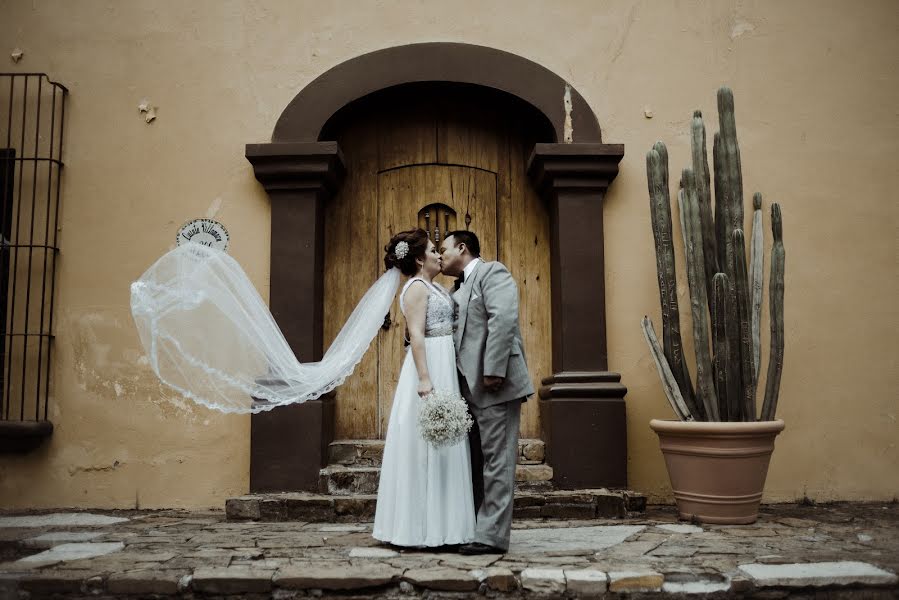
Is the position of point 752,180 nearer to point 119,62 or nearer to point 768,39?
point 768,39

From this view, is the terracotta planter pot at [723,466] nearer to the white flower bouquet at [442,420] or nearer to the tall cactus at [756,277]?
the tall cactus at [756,277]

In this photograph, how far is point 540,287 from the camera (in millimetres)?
5941

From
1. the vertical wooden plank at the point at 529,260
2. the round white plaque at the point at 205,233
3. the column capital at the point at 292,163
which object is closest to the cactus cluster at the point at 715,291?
the vertical wooden plank at the point at 529,260

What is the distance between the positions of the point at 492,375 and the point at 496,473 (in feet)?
1.63

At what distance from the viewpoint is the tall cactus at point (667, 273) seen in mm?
4922

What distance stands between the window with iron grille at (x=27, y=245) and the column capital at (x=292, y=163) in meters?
1.52

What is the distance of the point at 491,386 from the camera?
12.9ft

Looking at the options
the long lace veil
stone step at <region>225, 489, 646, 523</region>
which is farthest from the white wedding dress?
stone step at <region>225, 489, 646, 523</region>

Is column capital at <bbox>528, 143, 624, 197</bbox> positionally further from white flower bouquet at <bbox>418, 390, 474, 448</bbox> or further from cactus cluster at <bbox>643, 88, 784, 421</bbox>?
white flower bouquet at <bbox>418, 390, 474, 448</bbox>

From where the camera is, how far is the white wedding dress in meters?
3.92

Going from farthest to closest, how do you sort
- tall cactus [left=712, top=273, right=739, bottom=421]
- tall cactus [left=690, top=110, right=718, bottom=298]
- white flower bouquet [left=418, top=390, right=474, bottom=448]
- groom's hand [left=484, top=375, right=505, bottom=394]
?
tall cactus [left=690, top=110, right=718, bottom=298], tall cactus [left=712, top=273, right=739, bottom=421], groom's hand [left=484, top=375, right=505, bottom=394], white flower bouquet [left=418, top=390, right=474, bottom=448]

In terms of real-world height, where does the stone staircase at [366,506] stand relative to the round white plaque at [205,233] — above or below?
below

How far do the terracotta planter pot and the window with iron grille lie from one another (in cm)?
435

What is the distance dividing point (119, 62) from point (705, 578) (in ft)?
17.3
